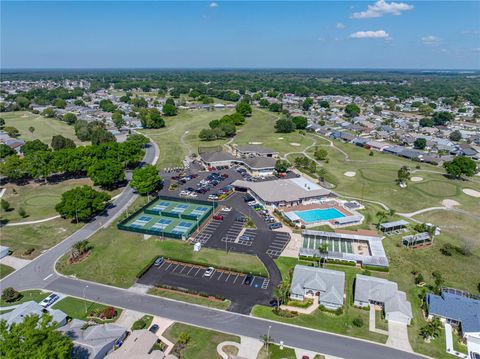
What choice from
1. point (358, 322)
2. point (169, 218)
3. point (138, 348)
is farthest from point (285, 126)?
point (138, 348)

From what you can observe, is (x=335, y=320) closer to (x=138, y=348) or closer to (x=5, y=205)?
(x=138, y=348)

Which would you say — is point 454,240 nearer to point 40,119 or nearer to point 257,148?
point 257,148

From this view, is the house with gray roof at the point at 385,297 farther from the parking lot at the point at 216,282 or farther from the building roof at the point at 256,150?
the building roof at the point at 256,150

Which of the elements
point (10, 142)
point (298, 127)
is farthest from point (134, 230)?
point (298, 127)

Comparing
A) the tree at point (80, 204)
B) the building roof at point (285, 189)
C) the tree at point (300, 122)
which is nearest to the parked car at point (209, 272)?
the building roof at point (285, 189)

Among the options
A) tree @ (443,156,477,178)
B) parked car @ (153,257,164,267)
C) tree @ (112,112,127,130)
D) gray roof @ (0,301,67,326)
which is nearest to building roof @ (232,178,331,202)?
parked car @ (153,257,164,267)

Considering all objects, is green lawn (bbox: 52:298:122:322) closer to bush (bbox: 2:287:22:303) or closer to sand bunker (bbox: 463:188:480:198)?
bush (bbox: 2:287:22:303)
